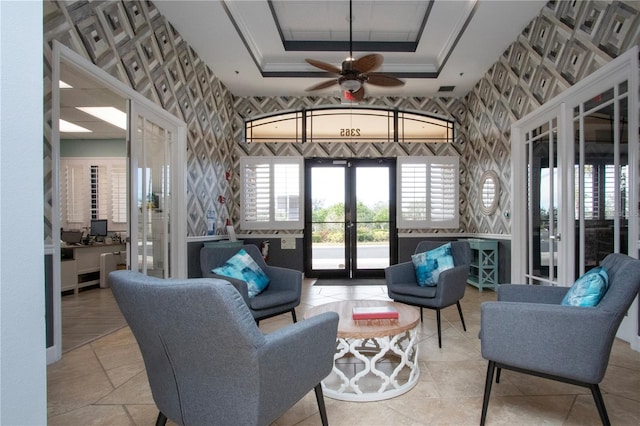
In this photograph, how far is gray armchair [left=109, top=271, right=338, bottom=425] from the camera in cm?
115

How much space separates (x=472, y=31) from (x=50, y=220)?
4.66 metres

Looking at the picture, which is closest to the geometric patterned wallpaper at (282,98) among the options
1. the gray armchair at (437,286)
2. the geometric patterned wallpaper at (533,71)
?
the geometric patterned wallpaper at (533,71)

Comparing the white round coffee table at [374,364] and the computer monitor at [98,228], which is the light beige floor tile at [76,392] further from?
the computer monitor at [98,228]

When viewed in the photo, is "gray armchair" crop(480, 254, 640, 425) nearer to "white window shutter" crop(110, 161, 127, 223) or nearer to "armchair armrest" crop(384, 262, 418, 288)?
"armchair armrest" crop(384, 262, 418, 288)

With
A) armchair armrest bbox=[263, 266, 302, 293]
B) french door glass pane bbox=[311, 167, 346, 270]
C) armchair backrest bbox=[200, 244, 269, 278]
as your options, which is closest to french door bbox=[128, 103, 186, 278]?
armchair backrest bbox=[200, 244, 269, 278]

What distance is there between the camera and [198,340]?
120 cm

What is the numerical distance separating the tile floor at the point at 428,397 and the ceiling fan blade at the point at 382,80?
104 inches

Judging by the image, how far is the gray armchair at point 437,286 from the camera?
2861mm

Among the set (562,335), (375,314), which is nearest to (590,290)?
(562,335)

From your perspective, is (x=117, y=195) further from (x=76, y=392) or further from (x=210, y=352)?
(x=210, y=352)

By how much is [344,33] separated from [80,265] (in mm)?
5121

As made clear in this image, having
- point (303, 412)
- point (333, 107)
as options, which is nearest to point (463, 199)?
point (333, 107)

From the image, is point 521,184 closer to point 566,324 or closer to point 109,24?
point 566,324

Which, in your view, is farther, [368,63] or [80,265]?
[80,265]
